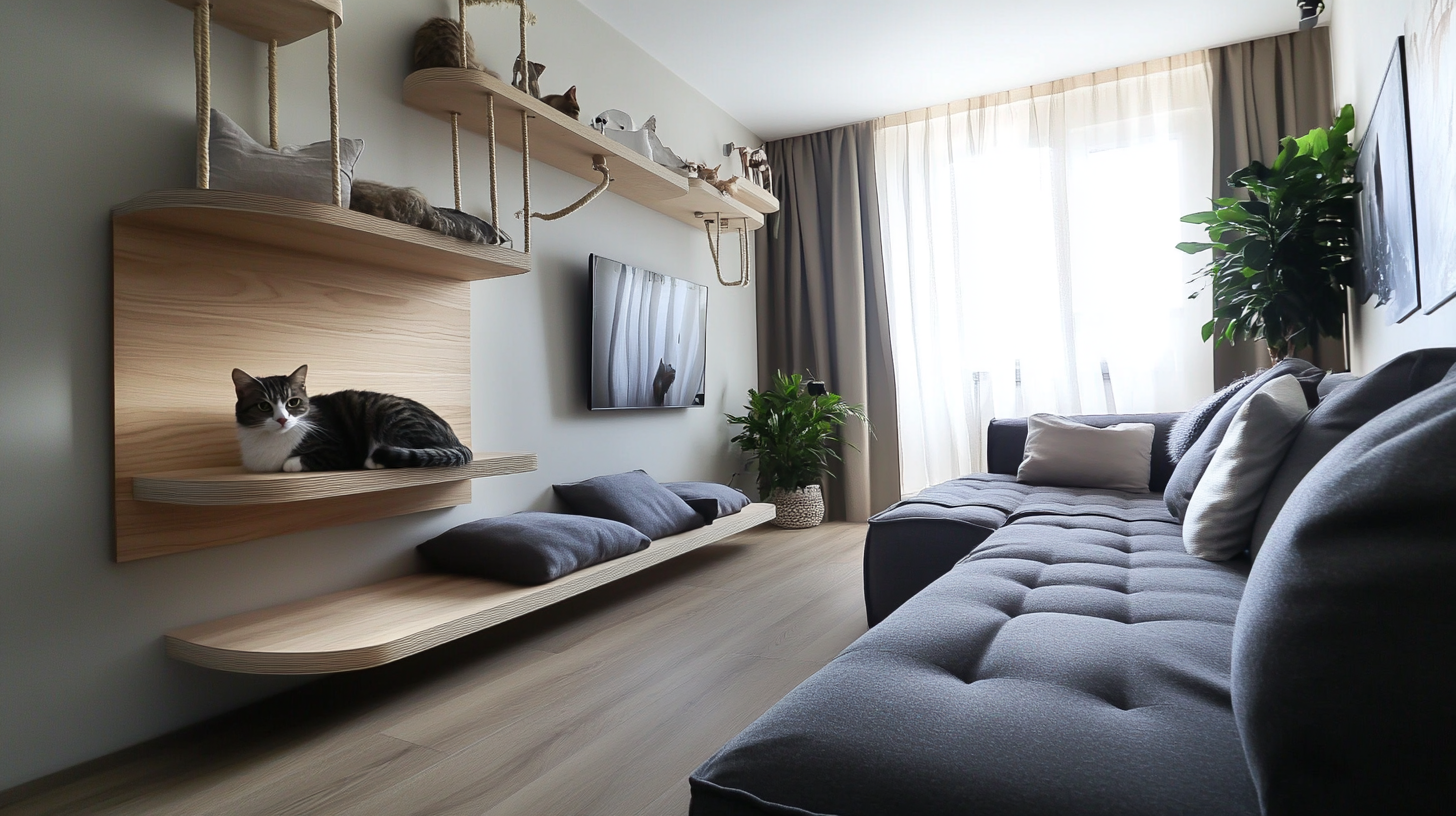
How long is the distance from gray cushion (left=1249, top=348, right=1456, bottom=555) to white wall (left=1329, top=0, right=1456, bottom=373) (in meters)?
0.46

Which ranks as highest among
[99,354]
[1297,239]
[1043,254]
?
[1043,254]

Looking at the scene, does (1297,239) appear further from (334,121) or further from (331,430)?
(331,430)

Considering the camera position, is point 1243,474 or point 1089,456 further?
point 1089,456

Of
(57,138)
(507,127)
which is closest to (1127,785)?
(57,138)

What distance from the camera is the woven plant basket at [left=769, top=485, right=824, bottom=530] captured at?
4.59 meters

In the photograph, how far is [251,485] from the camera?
167 cm

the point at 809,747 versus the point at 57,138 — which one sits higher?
the point at 57,138

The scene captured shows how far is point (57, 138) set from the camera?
168cm

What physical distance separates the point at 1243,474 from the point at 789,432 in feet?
9.93

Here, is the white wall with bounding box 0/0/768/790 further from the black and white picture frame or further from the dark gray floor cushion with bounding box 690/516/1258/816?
the black and white picture frame

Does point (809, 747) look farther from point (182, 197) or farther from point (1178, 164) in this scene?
point (1178, 164)

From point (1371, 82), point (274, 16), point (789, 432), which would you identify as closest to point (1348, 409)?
point (1371, 82)

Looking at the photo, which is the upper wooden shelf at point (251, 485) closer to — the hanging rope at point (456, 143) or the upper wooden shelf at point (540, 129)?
the hanging rope at point (456, 143)

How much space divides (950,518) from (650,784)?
1339mm
